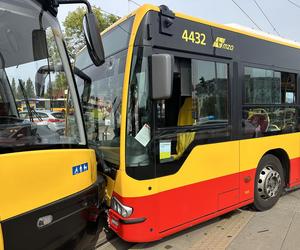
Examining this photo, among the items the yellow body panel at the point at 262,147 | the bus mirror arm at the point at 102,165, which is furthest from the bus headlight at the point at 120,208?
the yellow body panel at the point at 262,147

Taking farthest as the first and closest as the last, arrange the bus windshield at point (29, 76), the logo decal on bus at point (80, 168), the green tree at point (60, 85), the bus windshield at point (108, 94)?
the bus windshield at point (108, 94) < the green tree at point (60, 85) < the logo decal on bus at point (80, 168) < the bus windshield at point (29, 76)

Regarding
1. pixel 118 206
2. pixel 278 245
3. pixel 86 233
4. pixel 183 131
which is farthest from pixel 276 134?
pixel 86 233

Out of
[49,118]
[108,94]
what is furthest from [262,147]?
A: [49,118]

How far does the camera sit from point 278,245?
3.89 metres

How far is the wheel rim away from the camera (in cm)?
478

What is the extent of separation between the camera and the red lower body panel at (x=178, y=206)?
3338 millimetres

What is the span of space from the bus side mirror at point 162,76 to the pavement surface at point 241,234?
1909 millimetres

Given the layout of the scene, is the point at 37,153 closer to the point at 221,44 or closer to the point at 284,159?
A: the point at 221,44

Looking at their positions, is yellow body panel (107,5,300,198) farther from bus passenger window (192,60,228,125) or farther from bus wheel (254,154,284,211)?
bus passenger window (192,60,228,125)

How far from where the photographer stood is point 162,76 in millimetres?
3117

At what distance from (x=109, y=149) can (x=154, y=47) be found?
4.03 feet

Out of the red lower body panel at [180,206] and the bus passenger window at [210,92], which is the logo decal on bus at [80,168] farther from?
the bus passenger window at [210,92]

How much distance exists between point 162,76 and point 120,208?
144cm

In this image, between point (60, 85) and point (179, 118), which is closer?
point (60, 85)
